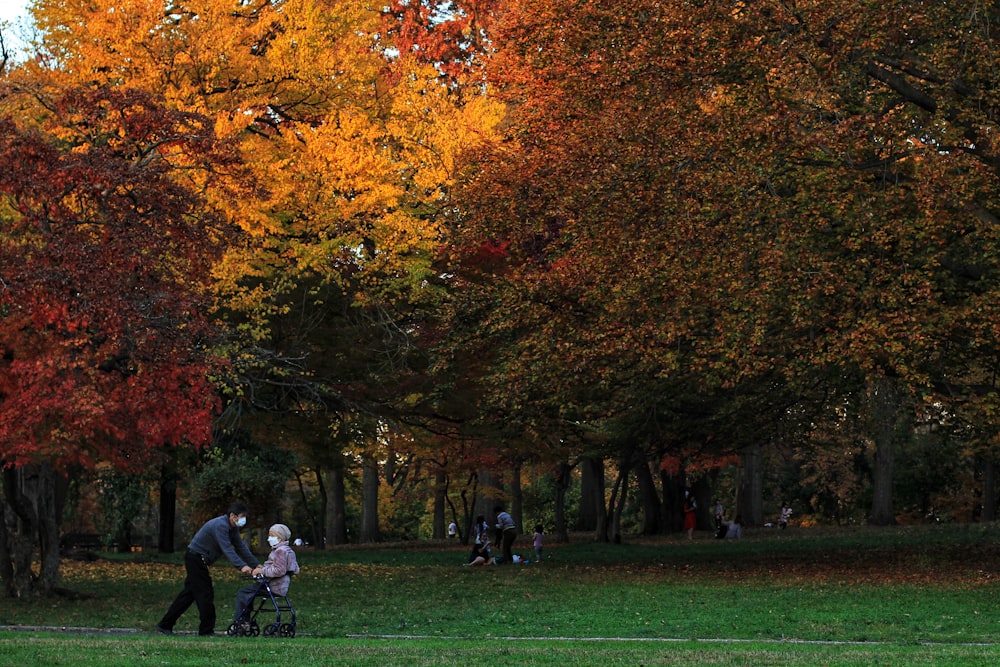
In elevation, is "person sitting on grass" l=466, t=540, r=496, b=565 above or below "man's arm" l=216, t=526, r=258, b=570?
below

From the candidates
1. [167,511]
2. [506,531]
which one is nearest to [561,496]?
[167,511]

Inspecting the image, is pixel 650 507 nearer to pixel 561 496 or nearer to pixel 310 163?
pixel 561 496

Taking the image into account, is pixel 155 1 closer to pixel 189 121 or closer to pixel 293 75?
pixel 293 75

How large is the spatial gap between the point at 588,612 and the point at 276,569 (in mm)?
5418

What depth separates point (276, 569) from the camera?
1459cm

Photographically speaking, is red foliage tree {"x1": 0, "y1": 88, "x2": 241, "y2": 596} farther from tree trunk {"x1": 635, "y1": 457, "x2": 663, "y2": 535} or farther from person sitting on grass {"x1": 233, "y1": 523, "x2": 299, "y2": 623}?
tree trunk {"x1": 635, "y1": 457, "x2": 663, "y2": 535}

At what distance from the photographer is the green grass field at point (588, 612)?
1210 centimetres

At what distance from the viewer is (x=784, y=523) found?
5550 cm

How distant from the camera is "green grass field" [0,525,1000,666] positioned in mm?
12102

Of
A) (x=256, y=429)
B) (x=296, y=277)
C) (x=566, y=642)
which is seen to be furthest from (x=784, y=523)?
(x=566, y=642)

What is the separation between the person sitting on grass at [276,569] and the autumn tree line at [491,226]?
161 inches

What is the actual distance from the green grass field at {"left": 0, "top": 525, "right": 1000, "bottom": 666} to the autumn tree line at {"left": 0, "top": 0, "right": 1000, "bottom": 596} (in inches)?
121

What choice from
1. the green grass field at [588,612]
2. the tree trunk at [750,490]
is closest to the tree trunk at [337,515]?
the green grass field at [588,612]

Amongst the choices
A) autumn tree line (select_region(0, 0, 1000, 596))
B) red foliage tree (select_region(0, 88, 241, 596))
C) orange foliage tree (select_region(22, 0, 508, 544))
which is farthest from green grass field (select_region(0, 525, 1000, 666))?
orange foliage tree (select_region(22, 0, 508, 544))
